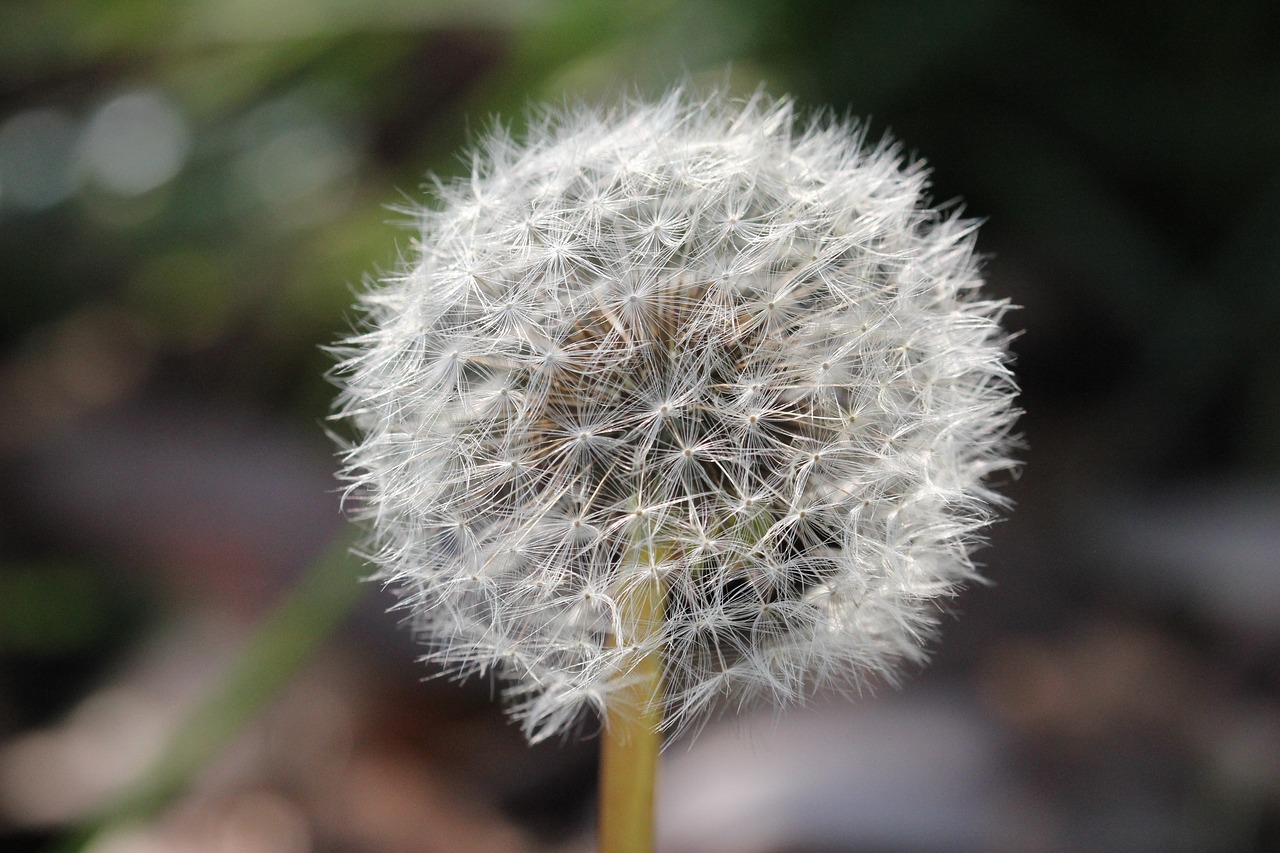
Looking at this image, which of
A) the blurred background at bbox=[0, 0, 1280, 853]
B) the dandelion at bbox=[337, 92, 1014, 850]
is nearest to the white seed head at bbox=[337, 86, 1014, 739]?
the dandelion at bbox=[337, 92, 1014, 850]

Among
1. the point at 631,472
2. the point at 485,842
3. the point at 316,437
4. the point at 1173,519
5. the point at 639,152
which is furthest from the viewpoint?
the point at 316,437

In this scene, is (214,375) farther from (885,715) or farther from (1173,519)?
(1173,519)

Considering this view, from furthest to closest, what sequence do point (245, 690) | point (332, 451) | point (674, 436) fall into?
point (332, 451) → point (245, 690) → point (674, 436)

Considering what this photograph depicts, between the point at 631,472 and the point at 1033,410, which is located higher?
the point at 1033,410

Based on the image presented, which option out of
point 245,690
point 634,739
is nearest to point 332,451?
point 245,690

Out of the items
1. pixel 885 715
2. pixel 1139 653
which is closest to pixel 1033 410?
pixel 1139 653

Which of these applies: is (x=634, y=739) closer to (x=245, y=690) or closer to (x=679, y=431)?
(x=679, y=431)
